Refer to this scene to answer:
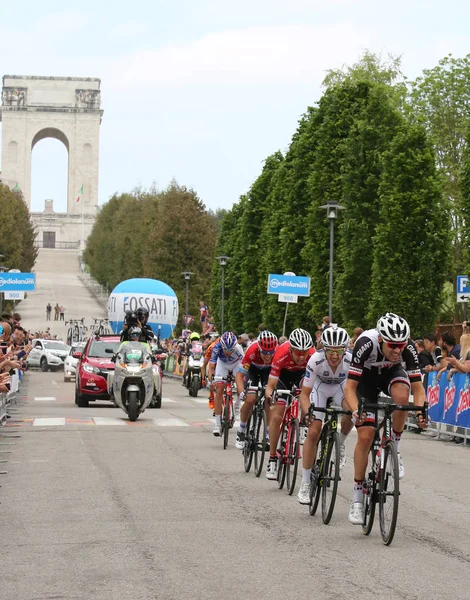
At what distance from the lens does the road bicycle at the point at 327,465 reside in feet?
38.0

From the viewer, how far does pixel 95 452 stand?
19.0 m

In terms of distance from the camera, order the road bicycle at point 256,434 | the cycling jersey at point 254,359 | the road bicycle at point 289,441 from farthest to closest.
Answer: the cycling jersey at point 254,359 → the road bicycle at point 256,434 → the road bicycle at point 289,441

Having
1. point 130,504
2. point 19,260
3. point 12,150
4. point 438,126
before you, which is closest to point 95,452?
point 130,504

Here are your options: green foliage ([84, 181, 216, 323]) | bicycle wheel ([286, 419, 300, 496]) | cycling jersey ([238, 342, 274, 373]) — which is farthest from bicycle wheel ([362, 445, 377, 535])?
green foliage ([84, 181, 216, 323])

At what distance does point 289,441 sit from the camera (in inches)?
555

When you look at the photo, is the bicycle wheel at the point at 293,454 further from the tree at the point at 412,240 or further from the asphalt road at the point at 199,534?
the tree at the point at 412,240

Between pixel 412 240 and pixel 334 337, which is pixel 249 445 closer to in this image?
pixel 334 337

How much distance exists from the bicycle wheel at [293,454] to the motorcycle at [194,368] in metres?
25.7

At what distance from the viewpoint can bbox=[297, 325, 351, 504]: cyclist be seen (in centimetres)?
1243

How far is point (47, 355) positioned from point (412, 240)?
26.9 metres

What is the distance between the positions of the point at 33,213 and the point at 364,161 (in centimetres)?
13032

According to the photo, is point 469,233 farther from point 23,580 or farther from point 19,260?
point 19,260

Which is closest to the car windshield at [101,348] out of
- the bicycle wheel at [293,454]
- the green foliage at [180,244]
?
the bicycle wheel at [293,454]

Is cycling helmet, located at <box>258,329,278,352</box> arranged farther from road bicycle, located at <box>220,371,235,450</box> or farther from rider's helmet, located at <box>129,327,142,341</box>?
rider's helmet, located at <box>129,327,142,341</box>
